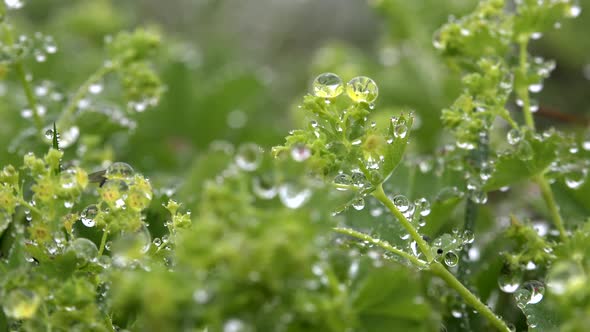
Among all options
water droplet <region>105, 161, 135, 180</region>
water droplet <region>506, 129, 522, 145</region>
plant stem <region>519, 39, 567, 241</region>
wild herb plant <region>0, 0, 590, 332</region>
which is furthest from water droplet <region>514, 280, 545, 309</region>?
water droplet <region>105, 161, 135, 180</region>

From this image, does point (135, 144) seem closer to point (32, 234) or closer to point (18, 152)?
point (18, 152)

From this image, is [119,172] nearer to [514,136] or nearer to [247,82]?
[514,136]

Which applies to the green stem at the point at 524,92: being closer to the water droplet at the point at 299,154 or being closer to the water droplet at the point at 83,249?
the water droplet at the point at 299,154

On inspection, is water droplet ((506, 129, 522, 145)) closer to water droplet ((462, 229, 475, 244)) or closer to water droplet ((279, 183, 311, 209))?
water droplet ((462, 229, 475, 244))

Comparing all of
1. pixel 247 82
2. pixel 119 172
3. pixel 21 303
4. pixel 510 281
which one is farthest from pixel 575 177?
pixel 247 82

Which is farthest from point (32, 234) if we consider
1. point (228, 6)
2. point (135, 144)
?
point (228, 6)
